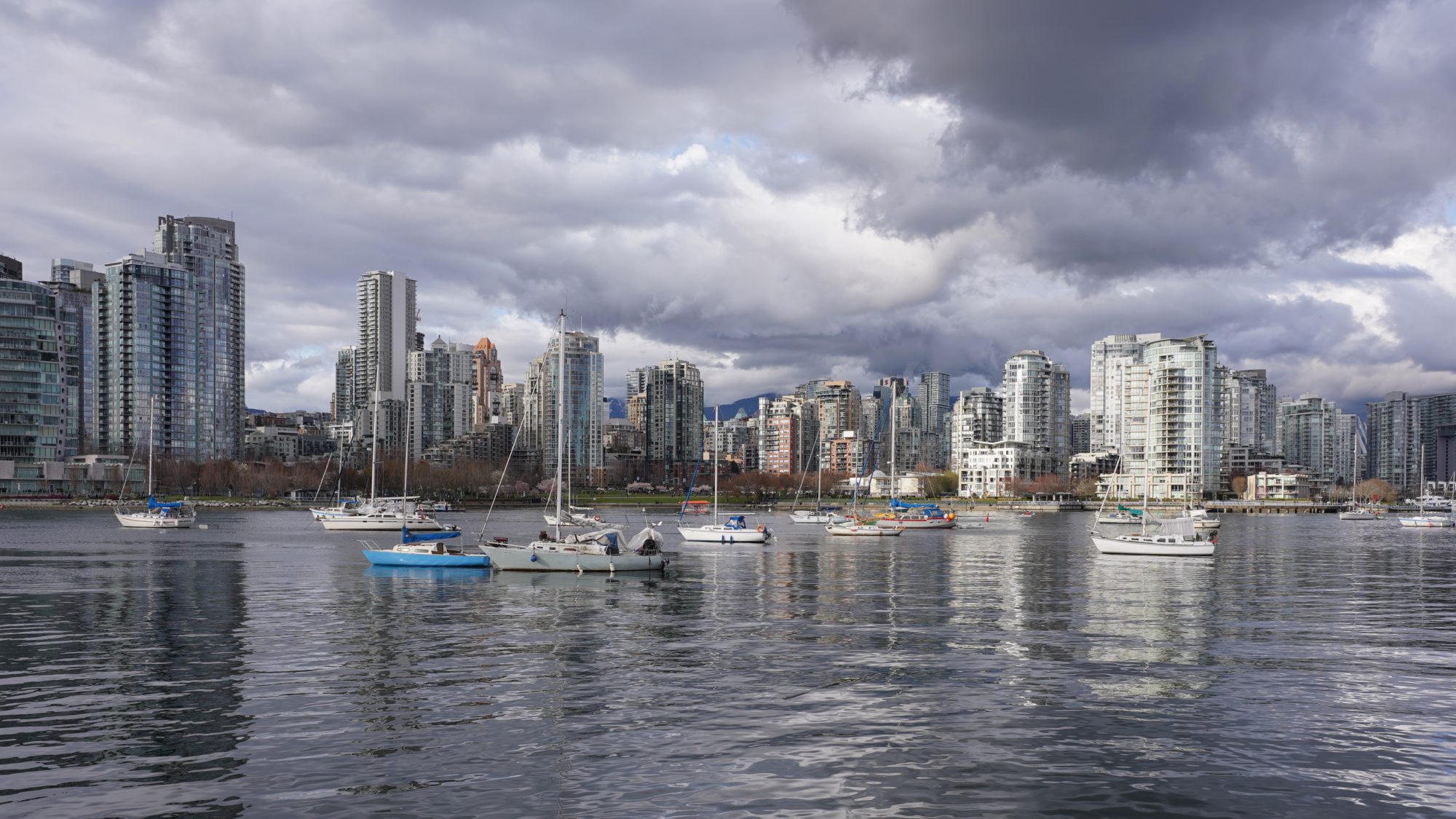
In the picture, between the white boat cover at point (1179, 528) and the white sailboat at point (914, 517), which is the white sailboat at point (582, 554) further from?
the white sailboat at point (914, 517)

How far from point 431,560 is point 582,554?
14868 mm

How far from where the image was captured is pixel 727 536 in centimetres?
12412

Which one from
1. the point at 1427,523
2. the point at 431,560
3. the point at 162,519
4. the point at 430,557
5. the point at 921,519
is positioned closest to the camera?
the point at 431,560

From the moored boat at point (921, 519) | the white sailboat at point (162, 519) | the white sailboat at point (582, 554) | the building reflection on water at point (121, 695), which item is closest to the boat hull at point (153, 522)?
the white sailboat at point (162, 519)

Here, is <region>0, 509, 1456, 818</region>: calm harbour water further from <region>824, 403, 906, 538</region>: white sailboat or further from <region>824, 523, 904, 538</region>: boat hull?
<region>824, 403, 906, 538</region>: white sailboat

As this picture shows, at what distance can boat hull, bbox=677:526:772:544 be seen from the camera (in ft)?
404

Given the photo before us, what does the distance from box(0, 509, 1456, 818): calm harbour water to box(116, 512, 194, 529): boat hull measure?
288ft

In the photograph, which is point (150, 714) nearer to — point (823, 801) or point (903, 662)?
point (823, 801)

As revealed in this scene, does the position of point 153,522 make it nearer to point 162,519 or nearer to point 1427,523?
point 162,519

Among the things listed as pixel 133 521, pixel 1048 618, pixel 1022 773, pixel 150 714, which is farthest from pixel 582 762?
pixel 133 521

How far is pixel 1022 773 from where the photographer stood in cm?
2461

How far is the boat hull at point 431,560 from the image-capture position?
262ft

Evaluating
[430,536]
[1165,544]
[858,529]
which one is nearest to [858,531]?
[858,529]

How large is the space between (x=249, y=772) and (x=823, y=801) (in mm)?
13361
